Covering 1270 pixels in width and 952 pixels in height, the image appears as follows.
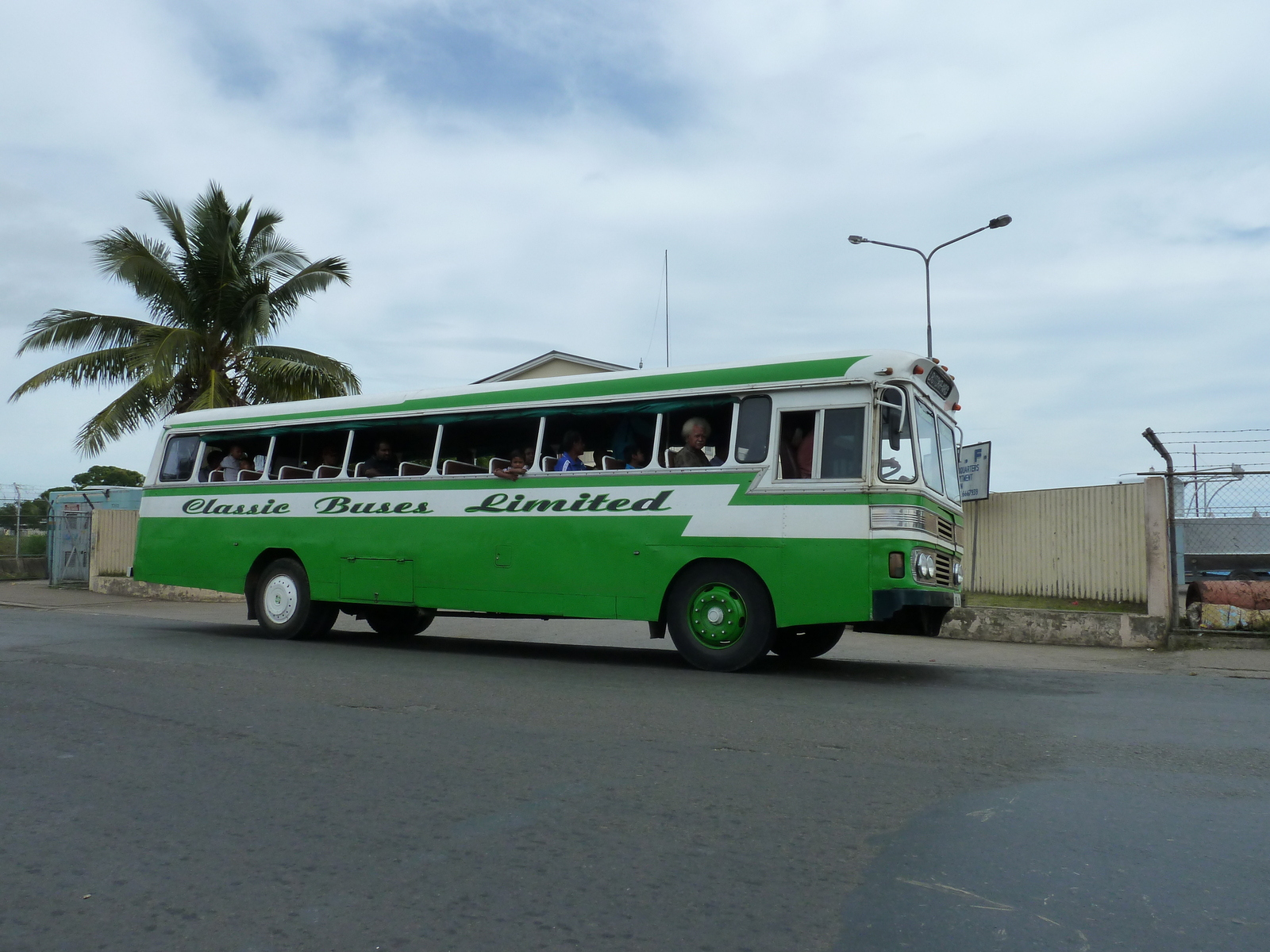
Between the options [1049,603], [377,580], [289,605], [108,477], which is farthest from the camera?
[108,477]

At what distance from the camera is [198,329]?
75.7 feet

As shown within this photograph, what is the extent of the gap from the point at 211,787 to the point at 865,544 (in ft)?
18.0

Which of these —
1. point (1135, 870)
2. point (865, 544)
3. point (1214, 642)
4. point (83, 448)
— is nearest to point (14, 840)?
point (1135, 870)

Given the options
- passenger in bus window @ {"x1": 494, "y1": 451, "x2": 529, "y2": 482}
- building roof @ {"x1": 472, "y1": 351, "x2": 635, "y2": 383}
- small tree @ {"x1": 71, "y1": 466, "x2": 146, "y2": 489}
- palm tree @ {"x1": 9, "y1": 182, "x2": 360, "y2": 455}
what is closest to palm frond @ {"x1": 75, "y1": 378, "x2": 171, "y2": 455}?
palm tree @ {"x1": 9, "y1": 182, "x2": 360, "y2": 455}

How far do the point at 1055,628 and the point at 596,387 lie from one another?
7.36 m

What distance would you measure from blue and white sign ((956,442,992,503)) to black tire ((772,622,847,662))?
637 cm

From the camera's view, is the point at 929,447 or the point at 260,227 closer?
the point at 929,447

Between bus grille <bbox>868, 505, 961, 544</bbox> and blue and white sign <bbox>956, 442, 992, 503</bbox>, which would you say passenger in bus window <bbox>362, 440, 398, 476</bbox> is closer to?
bus grille <bbox>868, 505, 961, 544</bbox>

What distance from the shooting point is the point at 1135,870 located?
150 inches

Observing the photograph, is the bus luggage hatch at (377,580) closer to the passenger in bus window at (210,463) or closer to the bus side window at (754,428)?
the passenger in bus window at (210,463)

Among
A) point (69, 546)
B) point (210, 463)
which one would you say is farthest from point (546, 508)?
point (69, 546)

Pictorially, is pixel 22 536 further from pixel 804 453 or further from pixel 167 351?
pixel 804 453

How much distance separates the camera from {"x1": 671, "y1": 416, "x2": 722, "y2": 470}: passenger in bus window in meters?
9.66

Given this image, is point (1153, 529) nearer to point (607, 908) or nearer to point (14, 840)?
point (607, 908)
